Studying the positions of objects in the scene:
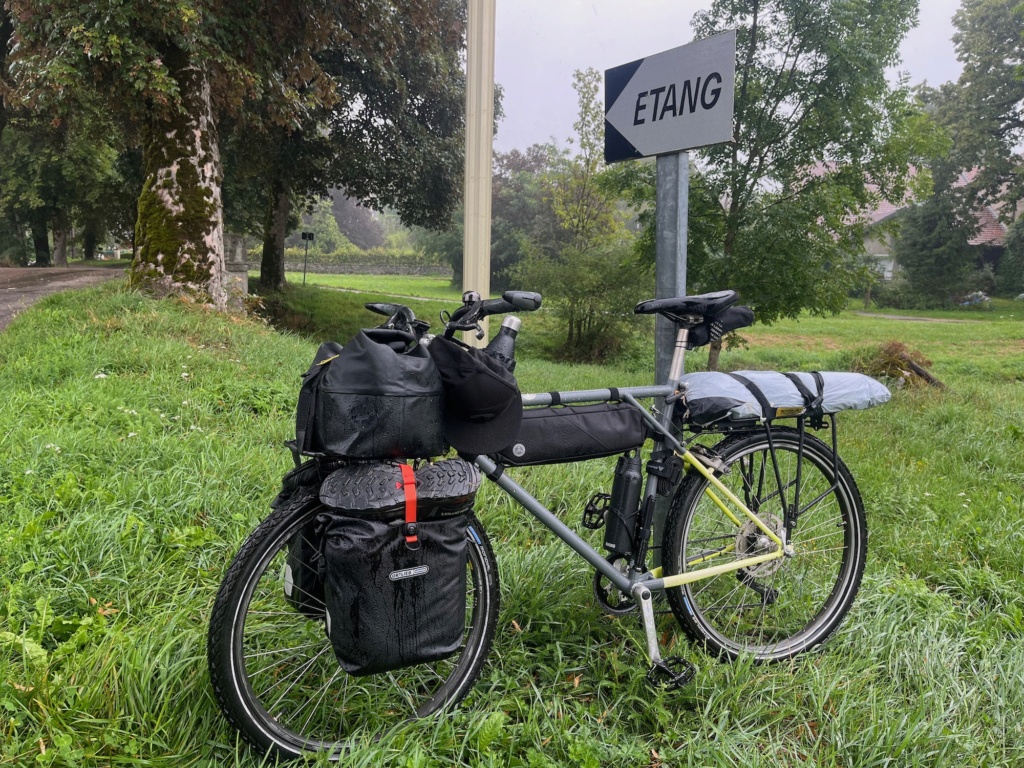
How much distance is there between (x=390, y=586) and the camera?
4.89 ft

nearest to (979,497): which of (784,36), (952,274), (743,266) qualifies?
(743,266)

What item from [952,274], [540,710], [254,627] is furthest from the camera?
[952,274]

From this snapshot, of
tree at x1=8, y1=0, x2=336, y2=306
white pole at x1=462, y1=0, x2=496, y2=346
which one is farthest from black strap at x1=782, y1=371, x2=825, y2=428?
tree at x1=8, y1=0, x2=336, y2=306

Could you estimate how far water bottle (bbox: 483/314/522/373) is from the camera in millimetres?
1749

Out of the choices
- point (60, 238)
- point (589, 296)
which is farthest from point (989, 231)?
point (60, 238)

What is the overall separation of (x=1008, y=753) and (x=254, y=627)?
2155mm

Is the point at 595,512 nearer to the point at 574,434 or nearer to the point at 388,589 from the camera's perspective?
the point at 574,434

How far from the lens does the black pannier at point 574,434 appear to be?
1.86 m

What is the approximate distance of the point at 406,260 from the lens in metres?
42.7

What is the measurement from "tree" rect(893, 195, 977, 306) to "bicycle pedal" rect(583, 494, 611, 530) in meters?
31.8

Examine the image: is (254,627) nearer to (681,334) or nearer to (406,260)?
(681,334)

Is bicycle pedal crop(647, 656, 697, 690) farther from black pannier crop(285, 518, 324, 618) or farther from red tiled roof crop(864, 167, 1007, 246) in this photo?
red tiled roof crop(864, 167, 1007, 246)

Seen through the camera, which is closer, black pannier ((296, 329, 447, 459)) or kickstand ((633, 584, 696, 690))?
black pannier ((296, 329, 447, 459))

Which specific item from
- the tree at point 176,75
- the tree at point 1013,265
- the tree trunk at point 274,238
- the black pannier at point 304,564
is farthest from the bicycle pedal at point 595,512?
the tree at point 1013,265
